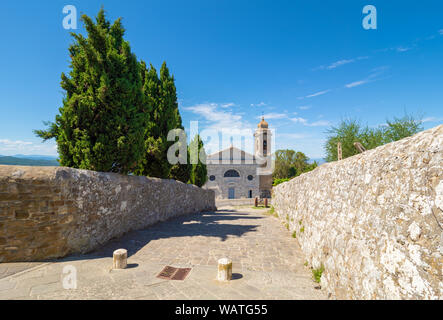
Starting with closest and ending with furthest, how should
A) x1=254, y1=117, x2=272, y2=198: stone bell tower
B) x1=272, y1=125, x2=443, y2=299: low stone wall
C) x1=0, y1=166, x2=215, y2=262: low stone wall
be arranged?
1. x1=272, y1=125, x2=443, y2=299: low stone wall
2. x1=0, y1=166, x2=215, y2=262: low stone wall
3. x1=254, y1=117, x2=272, y2=198: stone bell tower

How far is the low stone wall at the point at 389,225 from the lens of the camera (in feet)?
5.56

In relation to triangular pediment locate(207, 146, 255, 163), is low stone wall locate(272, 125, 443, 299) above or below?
below

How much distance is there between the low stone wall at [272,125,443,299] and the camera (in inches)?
66.7

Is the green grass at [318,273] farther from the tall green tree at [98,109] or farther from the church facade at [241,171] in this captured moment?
the church facade at [241,171]

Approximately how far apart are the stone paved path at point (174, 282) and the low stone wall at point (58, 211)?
0.29 m

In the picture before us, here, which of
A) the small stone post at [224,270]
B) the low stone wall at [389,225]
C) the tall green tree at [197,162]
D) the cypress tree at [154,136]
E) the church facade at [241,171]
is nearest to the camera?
the low stone wall at [389,225]

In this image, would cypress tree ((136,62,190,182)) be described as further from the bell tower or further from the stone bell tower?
the stone bell tower

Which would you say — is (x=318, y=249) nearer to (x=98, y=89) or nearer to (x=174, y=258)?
(x=174, y=258)

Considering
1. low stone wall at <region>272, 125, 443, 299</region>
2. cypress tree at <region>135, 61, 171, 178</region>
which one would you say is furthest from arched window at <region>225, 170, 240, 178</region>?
low stone wall at <region>272, 125, 443, 299</region>

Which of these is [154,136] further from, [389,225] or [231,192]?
[231,192]

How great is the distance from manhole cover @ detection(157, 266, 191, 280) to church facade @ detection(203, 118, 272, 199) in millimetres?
34133

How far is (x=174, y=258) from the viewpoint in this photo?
480 centimetres

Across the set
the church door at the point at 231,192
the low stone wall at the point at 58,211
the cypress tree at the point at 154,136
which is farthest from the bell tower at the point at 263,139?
the low stone wall at the point at 58,211
